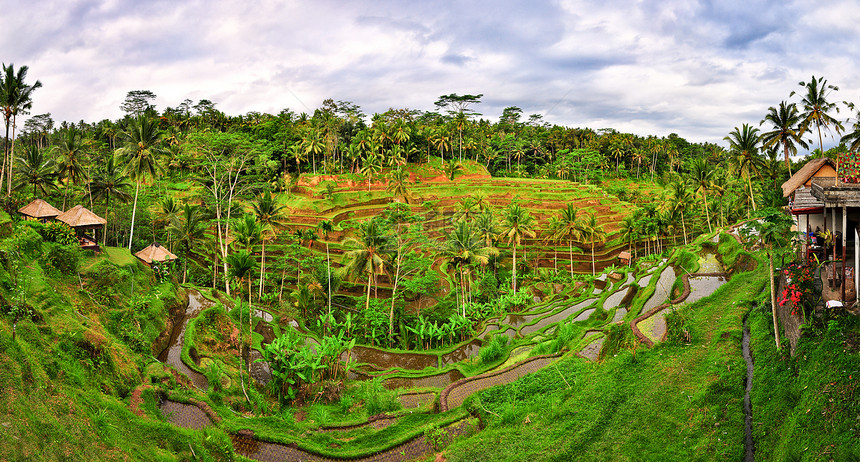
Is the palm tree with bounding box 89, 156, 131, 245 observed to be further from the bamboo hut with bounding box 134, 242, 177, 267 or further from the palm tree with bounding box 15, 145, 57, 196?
the bamboo hut with bounding box 134, 242, 177, 267

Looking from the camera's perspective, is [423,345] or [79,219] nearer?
[79,219]

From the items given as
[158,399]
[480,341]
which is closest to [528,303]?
[480,341]

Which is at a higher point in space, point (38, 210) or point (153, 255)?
point (38, 210)

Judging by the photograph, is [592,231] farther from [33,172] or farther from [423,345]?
[33,172]

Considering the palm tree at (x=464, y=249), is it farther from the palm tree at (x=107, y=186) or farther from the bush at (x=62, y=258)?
the palm tree at (x=107, y=186)

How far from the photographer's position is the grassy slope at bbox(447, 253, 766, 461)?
10.9m

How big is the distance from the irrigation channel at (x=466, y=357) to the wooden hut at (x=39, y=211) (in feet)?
28.9

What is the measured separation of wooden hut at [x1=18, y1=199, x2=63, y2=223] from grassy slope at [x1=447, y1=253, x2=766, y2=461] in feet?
84.7

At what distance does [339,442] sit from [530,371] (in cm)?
836

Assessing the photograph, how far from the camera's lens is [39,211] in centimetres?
2566

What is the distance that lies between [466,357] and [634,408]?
15.4 meters

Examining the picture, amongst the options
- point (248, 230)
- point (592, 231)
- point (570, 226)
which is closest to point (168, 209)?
point (248, 230)

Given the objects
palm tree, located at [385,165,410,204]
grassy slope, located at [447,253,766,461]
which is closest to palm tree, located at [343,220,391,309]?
grassy slope, located at [447,253,766,461]

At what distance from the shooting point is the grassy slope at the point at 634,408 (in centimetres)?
1091
